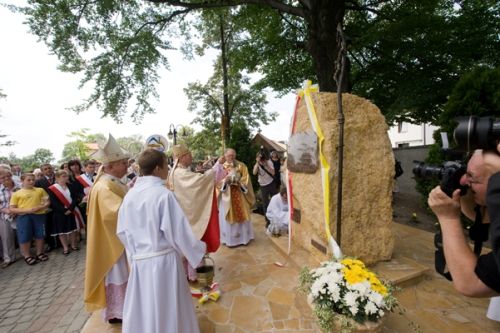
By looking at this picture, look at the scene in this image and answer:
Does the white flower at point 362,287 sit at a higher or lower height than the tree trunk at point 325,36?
lower

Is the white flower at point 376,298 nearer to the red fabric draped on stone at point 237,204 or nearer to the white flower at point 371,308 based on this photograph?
the white flower at point 371,308

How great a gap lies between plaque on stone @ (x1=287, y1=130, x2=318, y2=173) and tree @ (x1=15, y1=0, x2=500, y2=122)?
1703 millimetres

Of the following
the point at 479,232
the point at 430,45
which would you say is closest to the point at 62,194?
the point at 479,232

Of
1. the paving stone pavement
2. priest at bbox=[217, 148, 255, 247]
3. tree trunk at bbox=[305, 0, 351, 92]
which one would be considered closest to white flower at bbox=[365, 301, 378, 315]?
the paving stone pavement

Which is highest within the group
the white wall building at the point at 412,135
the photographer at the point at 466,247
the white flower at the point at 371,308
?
the white wall building at the point at 412,135

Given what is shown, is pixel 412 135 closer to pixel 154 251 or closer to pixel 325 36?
pixel 325 36

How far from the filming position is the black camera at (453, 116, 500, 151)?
1140mm

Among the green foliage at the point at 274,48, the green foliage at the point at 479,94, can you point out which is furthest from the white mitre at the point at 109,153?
the green foliage at the point at 274,48

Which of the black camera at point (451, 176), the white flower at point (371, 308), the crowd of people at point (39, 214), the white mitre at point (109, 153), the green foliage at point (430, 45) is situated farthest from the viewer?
the green foliage at point (430, 45)

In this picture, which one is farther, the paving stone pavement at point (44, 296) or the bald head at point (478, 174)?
the paving stone pavement at point (44, 296)

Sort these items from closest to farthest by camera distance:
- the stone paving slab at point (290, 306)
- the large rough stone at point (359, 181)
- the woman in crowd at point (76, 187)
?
the stone paving slab at point (290, 306) < the large rough stone at point (359, 181) < the woman in crowd at point (76, 187)

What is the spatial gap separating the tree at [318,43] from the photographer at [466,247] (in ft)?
13.8

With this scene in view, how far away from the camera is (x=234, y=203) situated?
6020 mm

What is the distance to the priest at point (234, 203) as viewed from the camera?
19.4ft
